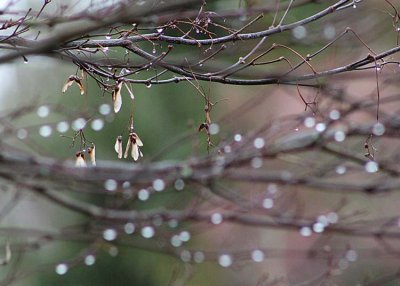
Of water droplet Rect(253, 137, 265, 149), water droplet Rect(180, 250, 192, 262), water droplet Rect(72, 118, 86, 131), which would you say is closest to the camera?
water droplet Rect(72, 118, 86, 131)

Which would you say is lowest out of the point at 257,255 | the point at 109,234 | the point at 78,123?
the point at 109,234

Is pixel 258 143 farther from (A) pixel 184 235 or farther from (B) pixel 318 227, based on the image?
(A) pixel 184 235

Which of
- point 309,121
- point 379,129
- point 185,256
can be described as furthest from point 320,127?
point 185,256

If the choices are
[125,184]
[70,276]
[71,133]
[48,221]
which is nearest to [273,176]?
[125,184]

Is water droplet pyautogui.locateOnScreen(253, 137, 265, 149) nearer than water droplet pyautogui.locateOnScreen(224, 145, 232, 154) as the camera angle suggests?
No

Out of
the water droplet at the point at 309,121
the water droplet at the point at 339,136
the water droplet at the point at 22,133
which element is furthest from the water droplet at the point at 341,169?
the water droplet at the point at 22,133

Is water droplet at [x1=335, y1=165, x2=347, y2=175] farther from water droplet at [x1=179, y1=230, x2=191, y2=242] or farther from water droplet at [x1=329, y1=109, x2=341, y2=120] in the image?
water droplet at [x1=179, y1=230, x2=191, y2=242]

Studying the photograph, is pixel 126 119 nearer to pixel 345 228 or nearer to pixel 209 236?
pixel 209 236

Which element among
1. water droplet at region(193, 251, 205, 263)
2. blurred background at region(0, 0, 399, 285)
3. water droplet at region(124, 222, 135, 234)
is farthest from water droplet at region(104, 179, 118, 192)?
water droplet at region(193, 251, 205, 263)
